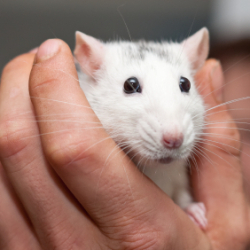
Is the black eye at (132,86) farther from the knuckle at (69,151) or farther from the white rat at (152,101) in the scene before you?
the knuckle at (69,151)

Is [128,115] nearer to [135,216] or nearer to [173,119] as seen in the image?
[173,119]

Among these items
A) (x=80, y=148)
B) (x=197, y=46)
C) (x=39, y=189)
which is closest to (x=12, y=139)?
(x=39, y=189)

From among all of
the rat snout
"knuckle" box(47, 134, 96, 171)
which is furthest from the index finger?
the rat snout

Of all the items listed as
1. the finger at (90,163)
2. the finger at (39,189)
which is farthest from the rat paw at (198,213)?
the finger at (39,189)

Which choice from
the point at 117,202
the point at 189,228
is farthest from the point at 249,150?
the point at 117,202

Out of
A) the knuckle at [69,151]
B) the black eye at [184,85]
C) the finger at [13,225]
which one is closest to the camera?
the knuckle at [69,151]

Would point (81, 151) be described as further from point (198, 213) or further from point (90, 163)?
point (198, 213)

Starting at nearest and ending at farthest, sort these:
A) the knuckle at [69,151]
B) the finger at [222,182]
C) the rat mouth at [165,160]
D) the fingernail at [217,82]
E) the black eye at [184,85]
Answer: the knuckle at [69,151] → the rat mouth at [165,160] → the black eye at [184,85] → the finger at [222,182] → the fingernail at [217,82]
